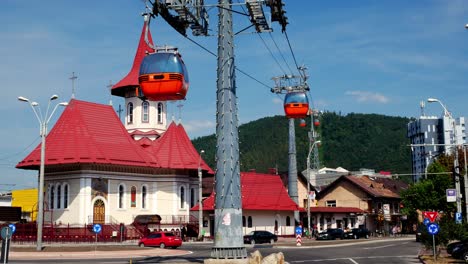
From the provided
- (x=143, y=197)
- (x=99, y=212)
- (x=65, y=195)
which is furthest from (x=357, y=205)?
(x=65, y=195)

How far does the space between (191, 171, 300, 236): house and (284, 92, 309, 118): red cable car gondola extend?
13371 mm

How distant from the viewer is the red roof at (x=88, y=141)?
185ft

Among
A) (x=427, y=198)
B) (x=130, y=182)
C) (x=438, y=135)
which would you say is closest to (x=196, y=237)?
(x=130, y=182)

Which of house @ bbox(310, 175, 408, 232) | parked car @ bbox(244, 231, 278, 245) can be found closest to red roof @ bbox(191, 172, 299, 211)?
parked car @ bbox(244, 231, 278, 245)

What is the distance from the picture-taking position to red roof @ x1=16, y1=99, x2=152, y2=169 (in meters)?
56.5

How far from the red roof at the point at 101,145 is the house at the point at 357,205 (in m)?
21.9

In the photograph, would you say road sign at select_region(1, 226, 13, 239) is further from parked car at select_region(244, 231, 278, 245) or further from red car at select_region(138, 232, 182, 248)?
parked car at select_region(244, 231, 278, 245)

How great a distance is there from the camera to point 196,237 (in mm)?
61938

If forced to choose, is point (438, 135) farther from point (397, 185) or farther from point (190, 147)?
point (190, 147)

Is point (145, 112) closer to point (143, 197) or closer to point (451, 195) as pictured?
point (143, 197)

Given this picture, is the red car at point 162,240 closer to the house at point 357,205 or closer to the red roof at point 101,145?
the red roof at point 101,145

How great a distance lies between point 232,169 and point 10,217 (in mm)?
44953

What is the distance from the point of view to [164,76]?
24672 mm

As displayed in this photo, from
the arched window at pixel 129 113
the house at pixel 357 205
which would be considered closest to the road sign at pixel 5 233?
the arched window at pixel 129 113
